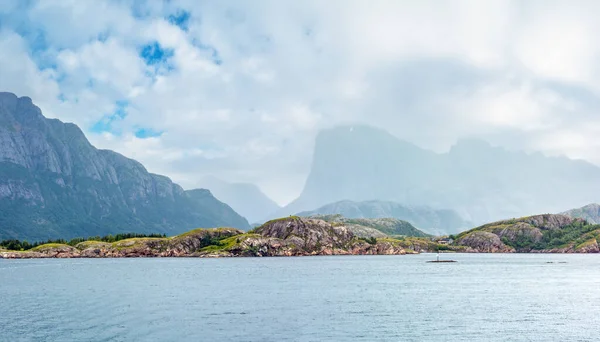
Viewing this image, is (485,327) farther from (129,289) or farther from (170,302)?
(129,289)

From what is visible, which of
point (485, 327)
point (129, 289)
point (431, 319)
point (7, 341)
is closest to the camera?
point (7, 341)

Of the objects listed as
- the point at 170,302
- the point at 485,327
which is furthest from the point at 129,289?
the point at 485,327

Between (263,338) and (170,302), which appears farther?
(170,302)

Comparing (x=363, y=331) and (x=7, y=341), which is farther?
(x=363, y=331)

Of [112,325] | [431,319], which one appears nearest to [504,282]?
[431,319]

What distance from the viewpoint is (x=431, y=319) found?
8894cm

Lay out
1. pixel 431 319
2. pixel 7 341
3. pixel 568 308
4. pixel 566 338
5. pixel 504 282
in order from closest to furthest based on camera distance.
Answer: pixel 7 341, pixel 566 338, pixel 431 319, pixel 568 308, pixel 504 282

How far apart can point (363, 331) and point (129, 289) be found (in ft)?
260

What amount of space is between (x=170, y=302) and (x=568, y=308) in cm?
7957

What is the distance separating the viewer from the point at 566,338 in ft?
243

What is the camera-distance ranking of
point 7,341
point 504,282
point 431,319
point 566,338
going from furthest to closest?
point 504,282 < point 431,319 < point 566,338 < point 7,341

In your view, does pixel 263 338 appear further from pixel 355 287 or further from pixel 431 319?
pixel 355 287

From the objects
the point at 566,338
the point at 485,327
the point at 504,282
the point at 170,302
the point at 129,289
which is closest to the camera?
the point at 566,338

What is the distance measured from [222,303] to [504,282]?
310 feet
